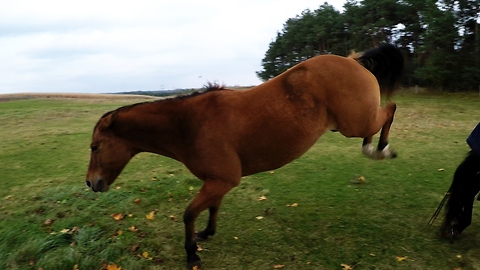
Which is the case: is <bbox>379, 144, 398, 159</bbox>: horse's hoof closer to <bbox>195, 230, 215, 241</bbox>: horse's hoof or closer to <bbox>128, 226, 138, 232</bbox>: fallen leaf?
<bbox>195, 230, 215, 241</bbox>: horse's hoof

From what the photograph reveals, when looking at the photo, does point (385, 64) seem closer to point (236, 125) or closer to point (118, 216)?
point (236, 125)

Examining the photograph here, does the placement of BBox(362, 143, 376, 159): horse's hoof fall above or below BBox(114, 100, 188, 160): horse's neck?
below

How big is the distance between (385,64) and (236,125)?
6.53ft

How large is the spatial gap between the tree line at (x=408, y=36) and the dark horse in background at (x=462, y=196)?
16.1 metres

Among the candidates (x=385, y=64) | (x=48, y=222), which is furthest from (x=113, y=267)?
(x=385, y=64)

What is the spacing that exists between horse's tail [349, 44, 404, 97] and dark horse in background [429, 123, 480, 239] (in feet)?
3.85

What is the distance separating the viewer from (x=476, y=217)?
4258mm

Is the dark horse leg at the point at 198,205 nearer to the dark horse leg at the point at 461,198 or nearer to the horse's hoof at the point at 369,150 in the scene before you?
the horse's hoof at the point at 369,150

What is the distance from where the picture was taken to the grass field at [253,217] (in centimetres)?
364

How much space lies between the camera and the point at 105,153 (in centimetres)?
368

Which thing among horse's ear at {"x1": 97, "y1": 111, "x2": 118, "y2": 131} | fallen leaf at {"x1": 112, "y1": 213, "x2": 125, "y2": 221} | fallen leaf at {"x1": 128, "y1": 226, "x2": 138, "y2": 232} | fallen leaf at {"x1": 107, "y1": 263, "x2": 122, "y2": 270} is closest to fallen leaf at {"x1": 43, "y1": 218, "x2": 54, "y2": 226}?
fallen leaf at {"x1": 112, "y1": 213, "x2": 125, "y2": 221}

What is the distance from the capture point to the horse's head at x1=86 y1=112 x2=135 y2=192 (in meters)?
3.68

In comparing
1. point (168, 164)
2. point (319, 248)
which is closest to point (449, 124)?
point (168, 164)

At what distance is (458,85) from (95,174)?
20.7 meters
